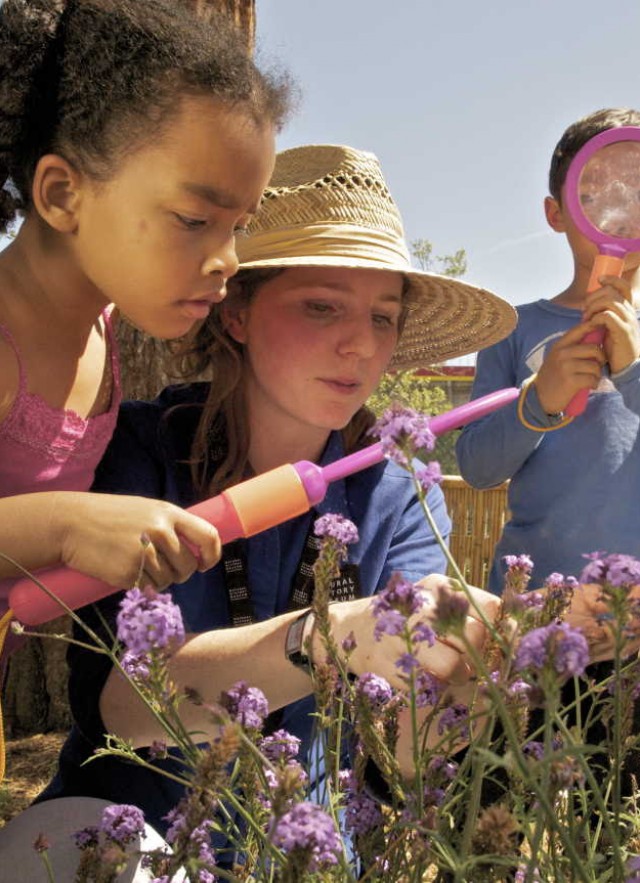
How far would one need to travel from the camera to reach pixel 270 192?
197cm

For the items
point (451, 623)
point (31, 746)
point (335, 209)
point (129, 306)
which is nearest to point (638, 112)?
point (335, 209)

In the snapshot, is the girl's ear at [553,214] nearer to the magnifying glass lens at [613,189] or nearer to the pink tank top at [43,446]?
the magnifying glass lens at [613,189]

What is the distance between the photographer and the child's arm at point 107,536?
3.68ft

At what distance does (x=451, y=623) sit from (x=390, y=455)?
21 cm

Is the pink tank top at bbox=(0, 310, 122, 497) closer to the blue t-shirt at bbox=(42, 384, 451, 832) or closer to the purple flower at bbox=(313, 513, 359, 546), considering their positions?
the blue t-shirt at bbox=(42, 384, 451, 832)

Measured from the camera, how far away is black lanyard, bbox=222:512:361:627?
5.91 ft

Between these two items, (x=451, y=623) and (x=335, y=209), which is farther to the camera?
(x=335, y=209)

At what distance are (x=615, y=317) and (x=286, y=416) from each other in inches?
28.3

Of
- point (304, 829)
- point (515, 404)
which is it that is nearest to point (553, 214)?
point (515, 404)

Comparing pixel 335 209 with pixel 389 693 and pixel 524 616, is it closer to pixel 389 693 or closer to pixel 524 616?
pixel 389 693

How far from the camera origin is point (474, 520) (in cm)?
612

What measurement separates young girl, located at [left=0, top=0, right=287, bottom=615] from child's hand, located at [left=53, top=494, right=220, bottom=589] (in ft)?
1.06

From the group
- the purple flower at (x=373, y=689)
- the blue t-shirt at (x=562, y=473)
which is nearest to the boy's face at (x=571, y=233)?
the blue t-shirt at (x=562, y=473)

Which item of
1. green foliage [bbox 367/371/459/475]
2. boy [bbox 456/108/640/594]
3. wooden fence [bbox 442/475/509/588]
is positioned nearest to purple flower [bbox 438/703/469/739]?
boy [bbox 456/108/640/594]
